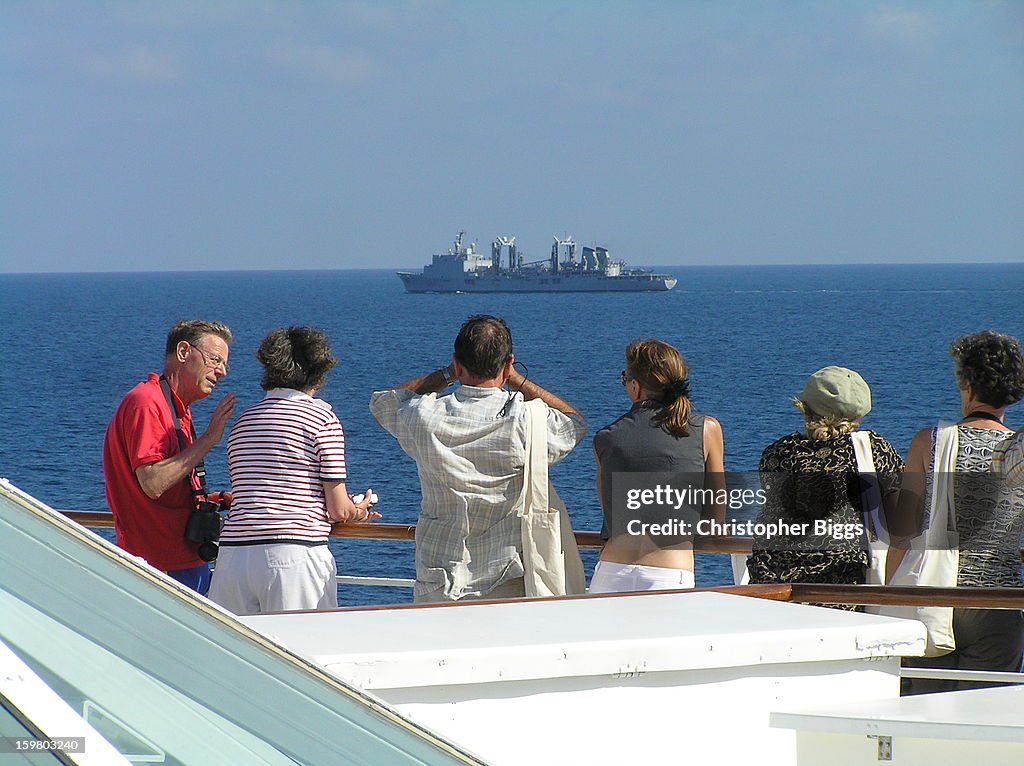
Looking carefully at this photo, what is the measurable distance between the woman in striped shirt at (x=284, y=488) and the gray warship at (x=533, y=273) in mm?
148232

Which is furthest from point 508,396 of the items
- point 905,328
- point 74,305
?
point 74,305

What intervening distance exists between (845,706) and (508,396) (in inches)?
51.7

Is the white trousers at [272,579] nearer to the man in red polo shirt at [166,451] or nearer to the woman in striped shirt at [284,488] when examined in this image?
the woman in striped shirt at [284,488]

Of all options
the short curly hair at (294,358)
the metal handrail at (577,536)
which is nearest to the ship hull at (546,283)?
the metal handrail at (577,536)

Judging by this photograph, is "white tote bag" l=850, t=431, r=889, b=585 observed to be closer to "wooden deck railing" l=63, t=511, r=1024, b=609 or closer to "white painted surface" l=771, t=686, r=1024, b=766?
"wooden deck railing" l=63, t=511, r=1024, b=609

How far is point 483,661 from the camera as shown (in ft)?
9.00

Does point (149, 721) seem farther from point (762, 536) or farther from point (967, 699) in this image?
point (762, 536)

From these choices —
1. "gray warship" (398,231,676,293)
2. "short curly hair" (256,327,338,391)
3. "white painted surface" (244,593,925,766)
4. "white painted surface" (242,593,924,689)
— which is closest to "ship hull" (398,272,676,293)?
"gray warship" (398,231,676,293)

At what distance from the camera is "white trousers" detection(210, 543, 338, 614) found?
12.5 ft

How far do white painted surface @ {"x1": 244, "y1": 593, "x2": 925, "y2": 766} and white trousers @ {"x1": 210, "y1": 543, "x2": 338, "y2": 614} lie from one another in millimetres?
594

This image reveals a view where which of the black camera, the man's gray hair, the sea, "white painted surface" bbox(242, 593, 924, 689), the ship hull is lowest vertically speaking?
the sea

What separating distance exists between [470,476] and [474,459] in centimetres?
5

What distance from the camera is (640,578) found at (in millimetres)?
3922

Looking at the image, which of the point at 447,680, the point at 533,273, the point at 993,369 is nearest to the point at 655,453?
the point at 993,369
